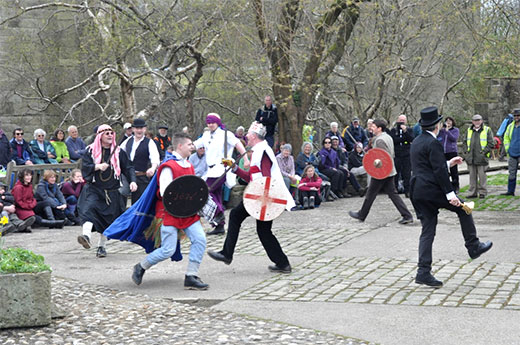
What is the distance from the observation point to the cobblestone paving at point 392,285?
26.7 ft

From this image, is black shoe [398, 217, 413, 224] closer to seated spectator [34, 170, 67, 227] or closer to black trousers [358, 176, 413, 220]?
black trousers [358, 176, 413, 220]

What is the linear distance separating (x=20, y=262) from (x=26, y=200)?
736 cm

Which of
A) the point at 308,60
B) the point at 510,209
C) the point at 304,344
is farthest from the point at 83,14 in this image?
the point at 304,344

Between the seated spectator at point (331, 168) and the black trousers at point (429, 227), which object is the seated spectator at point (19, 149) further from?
the black trousers at point (429, 227)

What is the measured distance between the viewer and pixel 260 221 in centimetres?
988

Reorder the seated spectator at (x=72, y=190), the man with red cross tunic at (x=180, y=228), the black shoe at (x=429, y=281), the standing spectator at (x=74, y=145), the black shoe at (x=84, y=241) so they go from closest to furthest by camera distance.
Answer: the black shoe at (x=429, y=281)
the man with red cross tunic at (x=180, y=228)
the black shoe at (x=84, y=241)
the seated spectator at (x=72, y=190)
the standing spectator at (x=74, y=145)

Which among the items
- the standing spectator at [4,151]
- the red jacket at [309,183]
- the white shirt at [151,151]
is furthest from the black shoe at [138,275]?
the red jacket at [309,183]

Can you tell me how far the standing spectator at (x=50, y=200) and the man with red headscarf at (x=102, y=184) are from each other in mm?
3265

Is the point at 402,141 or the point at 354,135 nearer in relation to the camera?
the point at 402,141

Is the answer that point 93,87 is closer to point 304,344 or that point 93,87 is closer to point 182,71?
point 182,71

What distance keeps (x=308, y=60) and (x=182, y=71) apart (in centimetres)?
511

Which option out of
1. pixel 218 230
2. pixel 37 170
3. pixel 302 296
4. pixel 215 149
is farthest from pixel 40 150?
pixel 302 296

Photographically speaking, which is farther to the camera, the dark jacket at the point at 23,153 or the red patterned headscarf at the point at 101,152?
the dark jacket at the point at 23,153

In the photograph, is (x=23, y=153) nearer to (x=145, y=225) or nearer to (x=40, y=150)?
(x=40, y=150)
